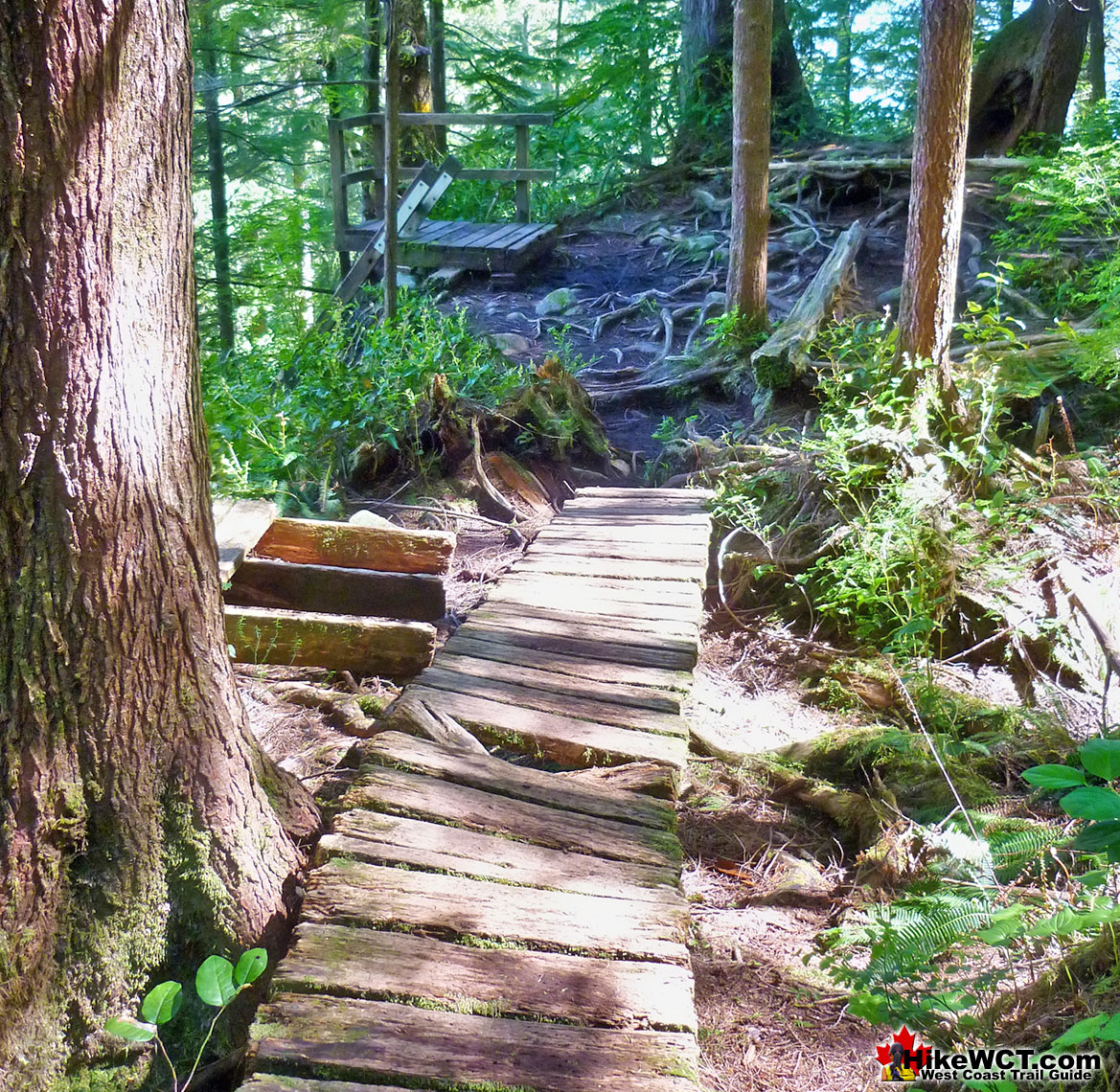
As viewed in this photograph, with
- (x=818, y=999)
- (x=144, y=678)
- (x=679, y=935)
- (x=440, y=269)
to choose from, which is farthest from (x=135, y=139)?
(x=440, y=269)

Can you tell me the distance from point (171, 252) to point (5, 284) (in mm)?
393

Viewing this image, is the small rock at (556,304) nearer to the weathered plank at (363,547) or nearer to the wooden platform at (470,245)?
the wooden platform at (470,245)

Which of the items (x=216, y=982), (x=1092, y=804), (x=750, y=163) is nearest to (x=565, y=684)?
(x=216, y=982)

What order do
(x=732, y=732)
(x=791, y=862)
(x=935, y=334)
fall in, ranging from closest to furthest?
(x=791, y=862) → (x=732, y=732) → (x=935, y=334)

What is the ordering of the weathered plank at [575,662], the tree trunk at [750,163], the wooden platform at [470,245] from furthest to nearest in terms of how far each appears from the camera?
the wooden platform at [470,245] → the tree trunk at [750,163] → the weathered plank at [575,662]

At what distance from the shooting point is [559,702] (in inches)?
140

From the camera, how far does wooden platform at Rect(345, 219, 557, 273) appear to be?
12.2 m

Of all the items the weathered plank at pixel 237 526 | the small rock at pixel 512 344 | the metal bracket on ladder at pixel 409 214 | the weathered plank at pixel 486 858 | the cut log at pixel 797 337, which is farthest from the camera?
the metal bracket on ladder at pixel 409 214

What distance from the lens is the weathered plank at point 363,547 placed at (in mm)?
4414

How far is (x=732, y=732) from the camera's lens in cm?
465

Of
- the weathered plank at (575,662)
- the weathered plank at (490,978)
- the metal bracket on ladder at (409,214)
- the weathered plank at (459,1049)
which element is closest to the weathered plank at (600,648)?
the weathered plank at (575,662)

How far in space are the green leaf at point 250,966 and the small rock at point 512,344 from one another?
8.02 metres

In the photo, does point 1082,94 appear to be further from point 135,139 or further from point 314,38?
point 135,139

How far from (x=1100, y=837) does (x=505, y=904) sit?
4.66 feet
